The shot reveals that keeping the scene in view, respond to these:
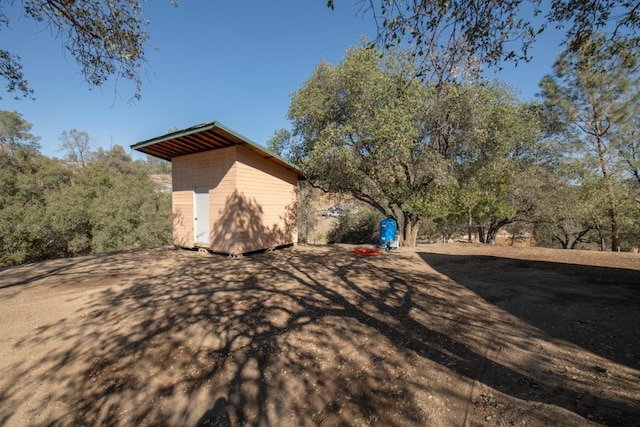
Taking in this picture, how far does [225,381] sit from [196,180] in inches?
304

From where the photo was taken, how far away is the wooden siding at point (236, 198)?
8.10 meters

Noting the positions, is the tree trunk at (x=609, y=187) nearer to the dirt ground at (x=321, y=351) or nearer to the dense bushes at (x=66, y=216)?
the dirt ground at (x=321, y=351)

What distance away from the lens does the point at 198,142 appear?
8156 mm

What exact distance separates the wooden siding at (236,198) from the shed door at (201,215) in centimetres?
18

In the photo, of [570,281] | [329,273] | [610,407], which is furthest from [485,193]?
[610,407]

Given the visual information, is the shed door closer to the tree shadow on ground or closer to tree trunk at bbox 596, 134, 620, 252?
the tree shadow on ground

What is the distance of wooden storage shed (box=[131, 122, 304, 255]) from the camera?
315 inches

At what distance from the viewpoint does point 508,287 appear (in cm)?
518

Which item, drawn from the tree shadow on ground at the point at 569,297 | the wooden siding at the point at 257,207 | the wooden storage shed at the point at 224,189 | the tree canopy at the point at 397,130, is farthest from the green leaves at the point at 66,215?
the tree shadow on ground at the point at 569,297

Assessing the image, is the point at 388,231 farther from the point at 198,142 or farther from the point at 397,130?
the point at 198,142

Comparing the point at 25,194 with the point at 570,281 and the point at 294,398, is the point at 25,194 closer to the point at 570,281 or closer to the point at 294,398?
the point at 294,398

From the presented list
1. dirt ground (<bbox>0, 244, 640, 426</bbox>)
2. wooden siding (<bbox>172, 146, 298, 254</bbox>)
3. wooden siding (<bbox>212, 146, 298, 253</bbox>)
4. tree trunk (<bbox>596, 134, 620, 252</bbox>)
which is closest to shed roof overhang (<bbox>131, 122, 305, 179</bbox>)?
wooden siding (<bbox>172, 146, 298, 254</bbox>)

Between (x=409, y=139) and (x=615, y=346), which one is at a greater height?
(x=409, y=139)

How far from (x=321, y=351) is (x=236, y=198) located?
6048 mm
